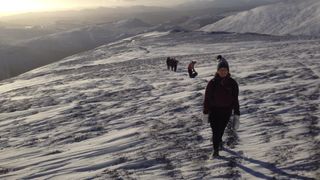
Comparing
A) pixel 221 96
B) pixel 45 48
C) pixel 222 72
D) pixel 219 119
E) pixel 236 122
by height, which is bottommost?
pixel 45 48

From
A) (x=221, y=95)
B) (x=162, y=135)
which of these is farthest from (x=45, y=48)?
(x=221, y=95)

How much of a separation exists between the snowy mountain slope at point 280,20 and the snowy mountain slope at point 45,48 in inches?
2023

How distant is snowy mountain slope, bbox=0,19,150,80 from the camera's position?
11831cm

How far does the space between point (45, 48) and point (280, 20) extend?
266 ft

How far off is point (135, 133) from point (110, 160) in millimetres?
2666

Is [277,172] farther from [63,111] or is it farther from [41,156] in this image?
[63,111]

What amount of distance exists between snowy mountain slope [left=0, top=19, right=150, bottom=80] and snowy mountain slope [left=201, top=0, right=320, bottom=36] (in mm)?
51376

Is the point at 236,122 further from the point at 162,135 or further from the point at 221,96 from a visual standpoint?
the point at 162,135

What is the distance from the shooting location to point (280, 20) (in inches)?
3588

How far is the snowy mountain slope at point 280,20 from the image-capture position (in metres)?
79.6

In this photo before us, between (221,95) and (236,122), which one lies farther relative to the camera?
(236,122)

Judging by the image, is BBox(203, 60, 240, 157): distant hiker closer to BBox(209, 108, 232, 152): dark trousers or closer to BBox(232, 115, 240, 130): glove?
BBox(209, 108, 232, 152): dark trousers

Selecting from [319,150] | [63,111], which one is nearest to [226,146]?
[319,150]

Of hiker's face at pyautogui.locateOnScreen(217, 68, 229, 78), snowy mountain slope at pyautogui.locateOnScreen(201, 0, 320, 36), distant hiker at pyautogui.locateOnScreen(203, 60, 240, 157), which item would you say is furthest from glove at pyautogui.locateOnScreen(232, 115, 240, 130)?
snowy mountain slope at pyautogui.locateOnScreen(201, 0, 320, 36)
